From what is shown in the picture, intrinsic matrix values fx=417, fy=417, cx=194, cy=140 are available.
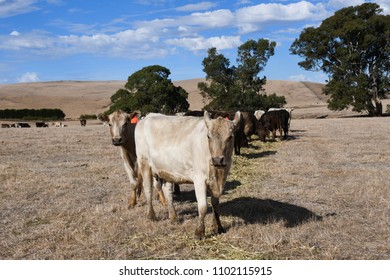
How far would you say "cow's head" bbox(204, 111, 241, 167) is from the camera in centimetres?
590

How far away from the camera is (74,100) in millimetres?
100875

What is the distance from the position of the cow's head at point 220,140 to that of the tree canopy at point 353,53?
156 feet

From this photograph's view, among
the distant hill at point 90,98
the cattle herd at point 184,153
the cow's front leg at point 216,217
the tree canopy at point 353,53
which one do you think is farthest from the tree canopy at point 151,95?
the cow's front leg at point 216,217

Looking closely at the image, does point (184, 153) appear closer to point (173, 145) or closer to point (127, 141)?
point (173, 145)

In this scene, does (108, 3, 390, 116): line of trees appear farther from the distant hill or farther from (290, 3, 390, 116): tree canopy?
the distant hill

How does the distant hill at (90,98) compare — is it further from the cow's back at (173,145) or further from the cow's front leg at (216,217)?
the cow's front leg at (216,217)

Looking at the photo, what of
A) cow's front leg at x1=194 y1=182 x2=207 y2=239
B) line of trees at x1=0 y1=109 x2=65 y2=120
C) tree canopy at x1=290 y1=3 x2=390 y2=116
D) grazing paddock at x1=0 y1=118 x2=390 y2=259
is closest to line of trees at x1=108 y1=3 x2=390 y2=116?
tree canopy at x1=290 y1=3 x2=390 y2=116

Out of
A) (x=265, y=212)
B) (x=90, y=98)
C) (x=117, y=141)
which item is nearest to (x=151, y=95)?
(x=117, y=141)

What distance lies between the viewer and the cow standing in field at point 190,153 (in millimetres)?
6117

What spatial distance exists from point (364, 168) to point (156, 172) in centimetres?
795

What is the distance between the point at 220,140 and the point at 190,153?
0.84 m

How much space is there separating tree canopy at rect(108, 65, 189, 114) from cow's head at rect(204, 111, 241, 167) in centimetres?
4351
